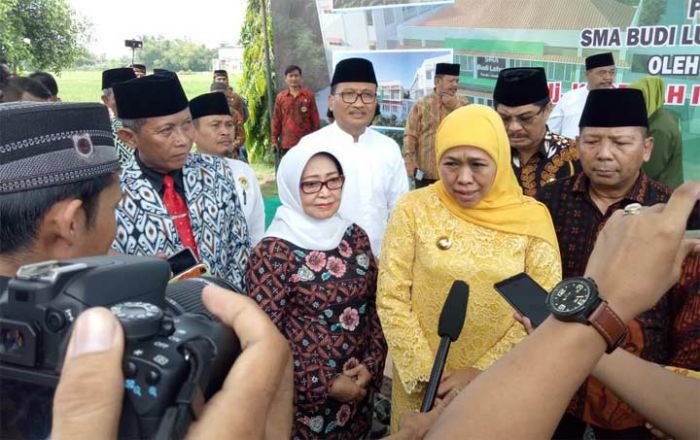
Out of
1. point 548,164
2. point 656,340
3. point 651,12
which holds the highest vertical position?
point 651,12

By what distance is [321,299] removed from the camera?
212 cm

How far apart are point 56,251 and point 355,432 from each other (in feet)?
5.25

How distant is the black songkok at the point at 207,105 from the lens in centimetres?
347

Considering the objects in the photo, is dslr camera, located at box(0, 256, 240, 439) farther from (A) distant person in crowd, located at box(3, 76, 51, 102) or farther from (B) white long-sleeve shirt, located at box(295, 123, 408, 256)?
(A) distant person in crowd, located at box(3, 76, 51, 102)

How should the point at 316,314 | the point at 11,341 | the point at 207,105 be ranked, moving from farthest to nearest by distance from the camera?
the point at 207,105 → the point at 316,314 → the point at 11,341

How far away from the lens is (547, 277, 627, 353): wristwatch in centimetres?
78

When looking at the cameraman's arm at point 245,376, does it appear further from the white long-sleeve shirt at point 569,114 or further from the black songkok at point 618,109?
the white long-sleeve shirt at point 569,114

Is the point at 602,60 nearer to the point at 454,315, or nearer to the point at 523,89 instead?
the point at 523,89

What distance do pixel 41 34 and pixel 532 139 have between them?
40.3ft

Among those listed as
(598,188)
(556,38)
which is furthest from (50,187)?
(556,38)

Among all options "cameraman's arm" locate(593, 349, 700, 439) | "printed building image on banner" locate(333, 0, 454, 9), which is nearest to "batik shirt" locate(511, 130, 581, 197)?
"cameraman's arm" locate(593, 349, 700, 439)

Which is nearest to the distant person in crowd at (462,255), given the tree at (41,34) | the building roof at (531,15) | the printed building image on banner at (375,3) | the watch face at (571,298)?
the watch face at (571,298)

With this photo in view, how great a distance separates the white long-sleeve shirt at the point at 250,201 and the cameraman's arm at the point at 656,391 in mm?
2154

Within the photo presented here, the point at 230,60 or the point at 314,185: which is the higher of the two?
the point at 230,60
